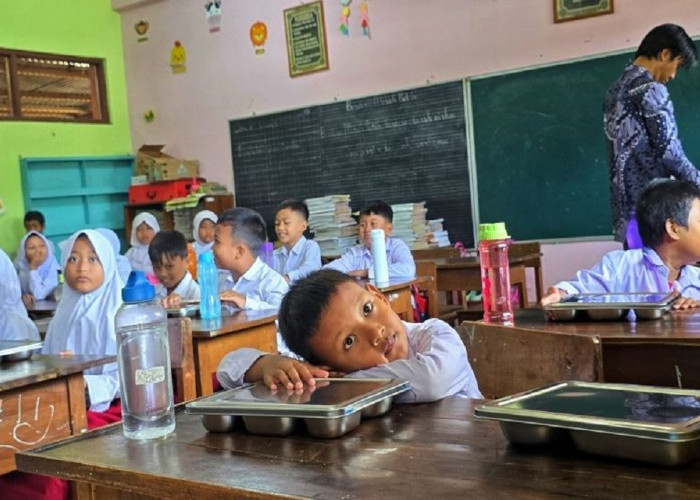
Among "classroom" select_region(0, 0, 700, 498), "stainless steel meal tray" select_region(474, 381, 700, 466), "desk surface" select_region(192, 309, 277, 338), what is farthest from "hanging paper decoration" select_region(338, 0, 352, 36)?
"stainless steel meal tray" select_region(474, 381, 700, 466)

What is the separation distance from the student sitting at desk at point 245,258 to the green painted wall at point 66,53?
11.8 ft

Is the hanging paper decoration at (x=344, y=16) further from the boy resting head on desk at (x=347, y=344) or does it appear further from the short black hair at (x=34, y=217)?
the boy resting head on desk at (x=347, y=344)

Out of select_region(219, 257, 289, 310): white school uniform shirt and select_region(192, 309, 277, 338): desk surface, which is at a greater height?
select_region(219, 257, 289, 310): white school uniform shirt

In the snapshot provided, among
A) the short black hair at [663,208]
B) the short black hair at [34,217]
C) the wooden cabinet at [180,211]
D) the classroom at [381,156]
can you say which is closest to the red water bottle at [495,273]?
the classroom at [381,156]

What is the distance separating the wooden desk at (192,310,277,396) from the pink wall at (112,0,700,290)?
8.98ft

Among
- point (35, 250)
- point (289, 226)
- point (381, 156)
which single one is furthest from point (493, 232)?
point (35, 250)

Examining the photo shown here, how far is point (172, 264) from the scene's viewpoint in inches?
145

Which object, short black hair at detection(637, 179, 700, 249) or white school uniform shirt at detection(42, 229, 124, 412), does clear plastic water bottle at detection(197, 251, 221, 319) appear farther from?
short black hair at detection(637, 179, 700, 249)

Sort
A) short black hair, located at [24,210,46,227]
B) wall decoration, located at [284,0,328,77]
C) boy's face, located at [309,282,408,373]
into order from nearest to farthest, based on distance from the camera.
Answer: boy's face, located at [309,282,408,373] < wall decoration, located at [284,0,328,77] < short black hair, located at [24,210,46,227]

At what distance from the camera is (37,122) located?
6676 mm

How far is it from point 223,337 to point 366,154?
11.2 ft

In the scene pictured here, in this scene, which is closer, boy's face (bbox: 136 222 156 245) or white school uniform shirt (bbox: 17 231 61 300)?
white school uniform shirt (bbox: 17 231 61 300)

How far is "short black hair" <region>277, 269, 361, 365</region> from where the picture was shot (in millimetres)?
1306

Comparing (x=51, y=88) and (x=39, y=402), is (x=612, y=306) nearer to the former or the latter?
(x=39, y=402)
